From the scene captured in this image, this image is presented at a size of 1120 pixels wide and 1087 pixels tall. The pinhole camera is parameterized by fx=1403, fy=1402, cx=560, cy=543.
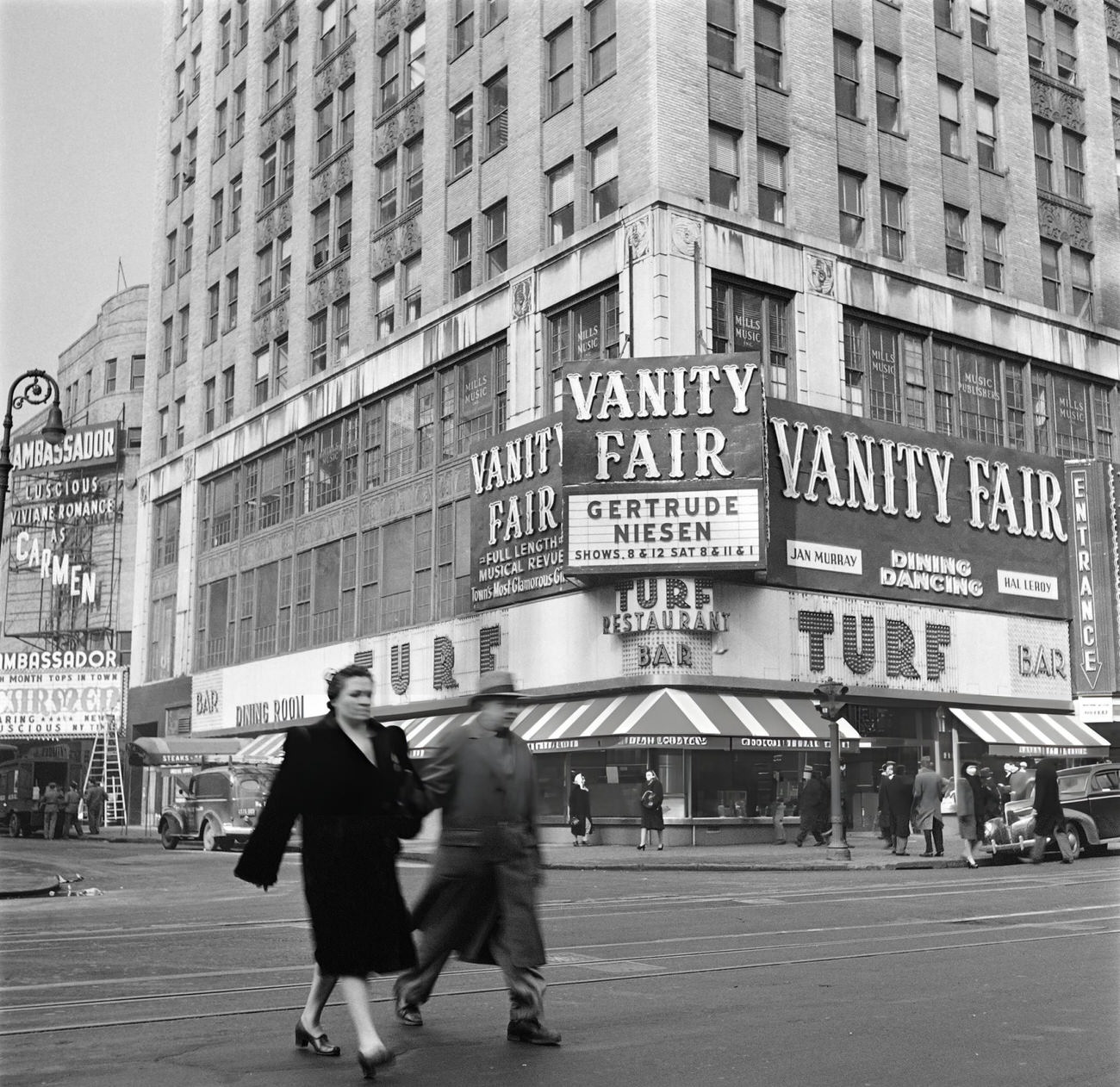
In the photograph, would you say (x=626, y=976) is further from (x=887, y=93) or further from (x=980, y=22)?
(x=980, y=22)

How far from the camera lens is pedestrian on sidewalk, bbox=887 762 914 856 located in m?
24.3

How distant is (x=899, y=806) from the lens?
80.7ft

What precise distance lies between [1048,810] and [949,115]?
2350 centimetres

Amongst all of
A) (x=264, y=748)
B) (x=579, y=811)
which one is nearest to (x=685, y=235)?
(x=579, y=811)

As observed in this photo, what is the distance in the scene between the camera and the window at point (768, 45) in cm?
3409

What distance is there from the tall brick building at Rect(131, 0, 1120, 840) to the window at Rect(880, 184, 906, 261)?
0.49ft

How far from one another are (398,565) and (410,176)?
37.6 feet

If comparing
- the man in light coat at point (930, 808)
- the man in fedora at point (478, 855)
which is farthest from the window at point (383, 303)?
the man in fedora at point (478, 855)

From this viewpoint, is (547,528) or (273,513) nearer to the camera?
(547,528)

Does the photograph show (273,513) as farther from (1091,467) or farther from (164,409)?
(1091,467)

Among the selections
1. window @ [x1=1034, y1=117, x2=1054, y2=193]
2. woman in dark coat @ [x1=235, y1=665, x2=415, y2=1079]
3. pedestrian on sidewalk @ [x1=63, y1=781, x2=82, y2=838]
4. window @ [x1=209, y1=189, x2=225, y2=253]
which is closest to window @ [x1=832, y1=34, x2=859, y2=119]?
window @ [x1=1034, y1=117, x2=1054, y2=193]

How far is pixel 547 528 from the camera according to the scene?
32.3 metres

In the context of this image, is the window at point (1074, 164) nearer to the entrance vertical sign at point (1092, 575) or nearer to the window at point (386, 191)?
the entrance vertical sign at point (1092, 575)

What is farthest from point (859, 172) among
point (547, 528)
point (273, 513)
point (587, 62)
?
point (273, 513)
